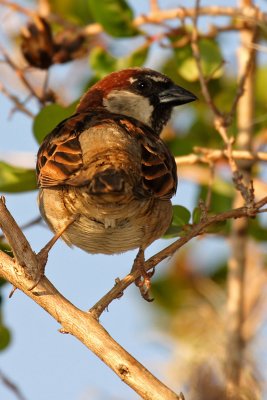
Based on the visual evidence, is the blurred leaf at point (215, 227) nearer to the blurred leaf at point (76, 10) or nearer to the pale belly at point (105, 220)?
the pale belly at point (105, 220)

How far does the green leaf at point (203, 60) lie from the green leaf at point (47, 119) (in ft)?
3.33

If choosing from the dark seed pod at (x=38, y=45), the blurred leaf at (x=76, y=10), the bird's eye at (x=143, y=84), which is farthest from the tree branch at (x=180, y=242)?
the blurred leaf at (x=76, y=10)

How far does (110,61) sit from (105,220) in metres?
1.72

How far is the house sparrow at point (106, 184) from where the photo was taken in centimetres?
412

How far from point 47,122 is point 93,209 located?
1010 mm

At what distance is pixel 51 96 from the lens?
554cm

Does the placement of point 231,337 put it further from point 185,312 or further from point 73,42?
point 73,42

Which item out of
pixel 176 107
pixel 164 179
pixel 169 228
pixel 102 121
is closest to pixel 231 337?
pixel 169 228

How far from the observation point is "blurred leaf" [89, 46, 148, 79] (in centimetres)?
575

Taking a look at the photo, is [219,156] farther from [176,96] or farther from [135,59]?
[135,59]

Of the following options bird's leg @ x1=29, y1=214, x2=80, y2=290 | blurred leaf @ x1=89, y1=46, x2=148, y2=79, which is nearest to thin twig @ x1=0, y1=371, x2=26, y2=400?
bird's leg @ x1=29, y1=214, x2=80, y2=290

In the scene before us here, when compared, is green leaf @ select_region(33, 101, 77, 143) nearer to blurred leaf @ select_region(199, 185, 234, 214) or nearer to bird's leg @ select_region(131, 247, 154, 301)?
bird's leg @ select_region(131, 247, 154, 301)

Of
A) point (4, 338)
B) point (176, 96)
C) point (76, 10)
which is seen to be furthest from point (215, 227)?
point (76, 10)

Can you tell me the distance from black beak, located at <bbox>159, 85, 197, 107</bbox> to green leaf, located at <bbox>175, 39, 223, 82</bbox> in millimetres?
140
